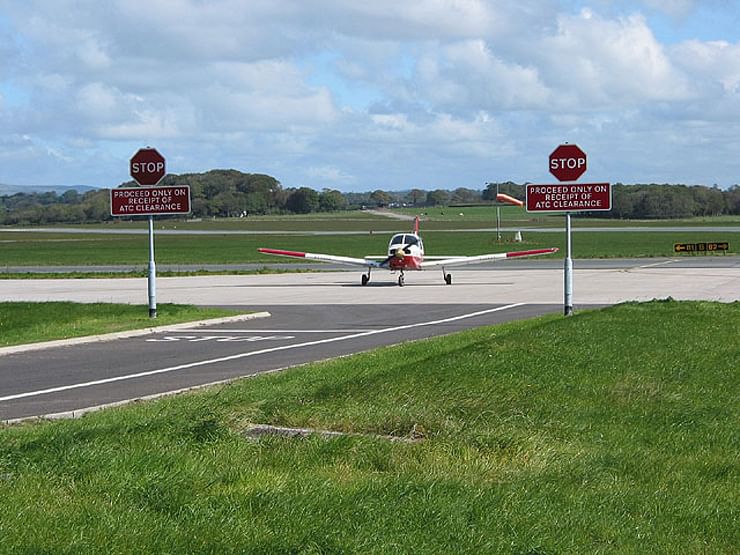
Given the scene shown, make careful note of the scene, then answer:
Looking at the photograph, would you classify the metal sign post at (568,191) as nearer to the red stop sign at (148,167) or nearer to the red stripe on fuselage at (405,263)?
the red stop sign at (148,167)

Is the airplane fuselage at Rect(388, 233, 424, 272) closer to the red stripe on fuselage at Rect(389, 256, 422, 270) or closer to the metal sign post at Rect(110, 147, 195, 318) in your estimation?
the red stripe on fuselage at Rect(389, 256, 422, 270)

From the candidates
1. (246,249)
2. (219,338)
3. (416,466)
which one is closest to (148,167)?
(219,338)

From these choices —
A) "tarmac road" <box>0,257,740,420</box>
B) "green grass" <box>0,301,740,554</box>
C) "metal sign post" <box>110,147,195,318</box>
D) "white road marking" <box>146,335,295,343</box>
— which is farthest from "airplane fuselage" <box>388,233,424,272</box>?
"green grass" <box>0,301,740,554</box>

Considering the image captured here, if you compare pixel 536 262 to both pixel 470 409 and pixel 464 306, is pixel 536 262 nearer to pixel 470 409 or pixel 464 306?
pixel 464 306

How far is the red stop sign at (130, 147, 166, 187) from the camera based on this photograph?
2675cm

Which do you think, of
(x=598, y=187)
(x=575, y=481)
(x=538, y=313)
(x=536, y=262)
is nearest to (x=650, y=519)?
(x=575, y=481)

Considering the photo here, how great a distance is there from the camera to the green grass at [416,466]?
6.12 metres

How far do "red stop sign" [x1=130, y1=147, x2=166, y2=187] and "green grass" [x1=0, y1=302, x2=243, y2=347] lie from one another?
3.14m

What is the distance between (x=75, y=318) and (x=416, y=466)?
58.3 ft

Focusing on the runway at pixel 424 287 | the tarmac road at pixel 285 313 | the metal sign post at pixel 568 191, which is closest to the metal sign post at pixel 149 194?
the tarmac road at pixel 285 313

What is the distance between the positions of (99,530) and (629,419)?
574 cm

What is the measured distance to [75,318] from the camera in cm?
2442

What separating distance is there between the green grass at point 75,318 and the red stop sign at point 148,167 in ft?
10.3

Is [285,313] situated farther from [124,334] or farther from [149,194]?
[124,334]
